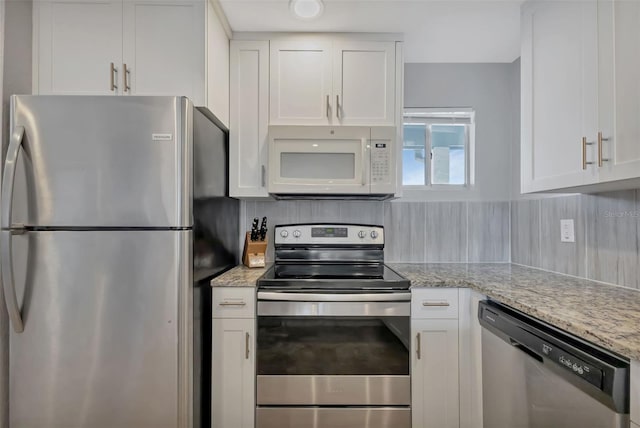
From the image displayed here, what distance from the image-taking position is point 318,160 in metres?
1.87

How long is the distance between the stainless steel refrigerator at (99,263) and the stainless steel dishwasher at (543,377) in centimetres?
128

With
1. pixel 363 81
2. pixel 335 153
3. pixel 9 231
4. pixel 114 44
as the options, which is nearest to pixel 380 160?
pixel 335 153

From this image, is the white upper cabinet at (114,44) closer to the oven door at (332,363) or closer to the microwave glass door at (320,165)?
the microwave glass door at (320,165)

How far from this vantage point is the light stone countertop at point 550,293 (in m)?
0.88

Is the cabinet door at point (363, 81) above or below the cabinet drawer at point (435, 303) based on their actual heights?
above

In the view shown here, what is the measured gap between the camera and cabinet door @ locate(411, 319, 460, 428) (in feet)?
5.18

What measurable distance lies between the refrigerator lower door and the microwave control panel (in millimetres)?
1104

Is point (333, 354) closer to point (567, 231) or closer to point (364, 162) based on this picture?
point (364, 162)

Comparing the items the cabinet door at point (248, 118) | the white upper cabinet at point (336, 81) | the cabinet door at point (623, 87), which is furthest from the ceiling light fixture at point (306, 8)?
the cabinet door at point (623, 87)

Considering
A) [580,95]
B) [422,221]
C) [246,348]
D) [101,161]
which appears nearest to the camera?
[580,95]

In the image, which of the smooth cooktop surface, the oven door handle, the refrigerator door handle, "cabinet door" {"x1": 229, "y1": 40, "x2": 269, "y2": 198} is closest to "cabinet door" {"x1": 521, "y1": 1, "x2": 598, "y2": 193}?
the smooth cooktop surface

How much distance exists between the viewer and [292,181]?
185 cm

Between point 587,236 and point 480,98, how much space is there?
1.14 m

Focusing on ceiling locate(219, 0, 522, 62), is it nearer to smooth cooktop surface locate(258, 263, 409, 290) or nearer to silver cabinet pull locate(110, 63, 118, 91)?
silver cabinet pull locate(110, 63, 118, 91)
